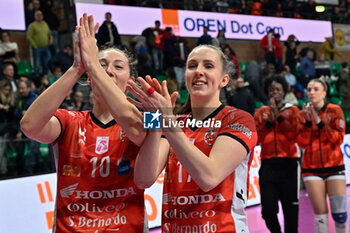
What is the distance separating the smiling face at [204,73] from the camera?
251 centimetres

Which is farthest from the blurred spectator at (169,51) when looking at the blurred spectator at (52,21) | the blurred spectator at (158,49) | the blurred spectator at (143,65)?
the blurred spectator at (52,21)

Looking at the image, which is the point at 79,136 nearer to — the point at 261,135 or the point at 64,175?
the point at 64,175

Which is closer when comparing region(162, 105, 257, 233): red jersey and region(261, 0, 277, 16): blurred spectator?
region(162, 105, 257, 233): red jersey

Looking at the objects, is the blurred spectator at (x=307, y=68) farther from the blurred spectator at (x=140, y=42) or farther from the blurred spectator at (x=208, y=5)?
the blurred spectator at (x=140, y=42)

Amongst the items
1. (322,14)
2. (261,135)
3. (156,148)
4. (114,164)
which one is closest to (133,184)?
(114,164)

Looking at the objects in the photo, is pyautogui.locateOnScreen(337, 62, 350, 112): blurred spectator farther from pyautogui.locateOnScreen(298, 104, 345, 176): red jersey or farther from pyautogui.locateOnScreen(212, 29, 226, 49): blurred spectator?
pyautogui.locateOnScreen(298, 104, 345, 176): red jersey

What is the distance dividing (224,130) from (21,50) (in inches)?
409

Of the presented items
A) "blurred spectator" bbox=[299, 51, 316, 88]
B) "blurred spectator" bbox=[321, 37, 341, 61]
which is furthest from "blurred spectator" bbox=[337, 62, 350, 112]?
"blurred spectator" bbox=[321, 37, 341, 61]

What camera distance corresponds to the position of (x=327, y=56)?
1580cm

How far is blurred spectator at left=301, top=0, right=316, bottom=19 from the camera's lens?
17406 millimetres

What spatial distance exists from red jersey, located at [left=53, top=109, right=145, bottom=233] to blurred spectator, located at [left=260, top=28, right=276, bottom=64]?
12020mm

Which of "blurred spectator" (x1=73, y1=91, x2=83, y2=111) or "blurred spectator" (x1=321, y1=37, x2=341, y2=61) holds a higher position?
"blurred spectator" (x1=321, y1=37, x2=341, y2=61)

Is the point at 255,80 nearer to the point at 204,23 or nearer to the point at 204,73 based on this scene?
the point at 204,23

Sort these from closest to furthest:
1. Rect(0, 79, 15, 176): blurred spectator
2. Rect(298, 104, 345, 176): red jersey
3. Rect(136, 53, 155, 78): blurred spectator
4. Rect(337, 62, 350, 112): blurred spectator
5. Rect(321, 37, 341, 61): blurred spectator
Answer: Rect(298, 104, 345, 176): red jersey, Rect(0, 79, 15, 176): blurred spectator, Rect(136, 53, 155, 78): blurred spectator, Rect(337, 62, 350, 112): blurred spectator, Rect(321, 37, 341, 61): blurred spectator
